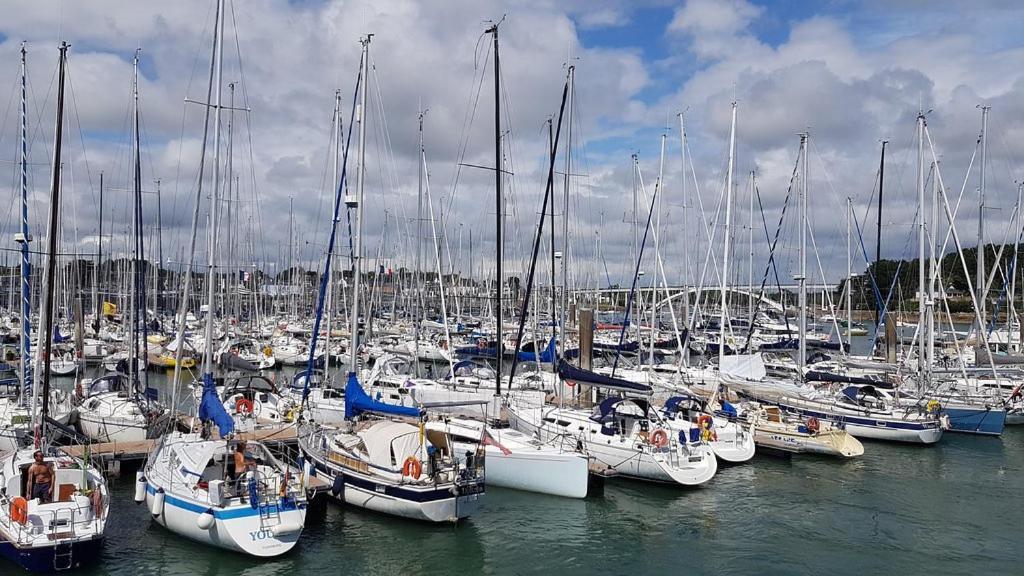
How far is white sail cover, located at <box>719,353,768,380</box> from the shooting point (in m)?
41.3

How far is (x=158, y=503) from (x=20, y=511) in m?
3.17

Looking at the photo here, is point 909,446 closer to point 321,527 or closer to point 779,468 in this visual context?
point 779,468

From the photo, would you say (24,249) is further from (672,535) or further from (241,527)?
(672,535)

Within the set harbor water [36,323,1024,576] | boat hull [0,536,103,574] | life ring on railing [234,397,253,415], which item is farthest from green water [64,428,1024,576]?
life ring on railing [234,397,253,415]

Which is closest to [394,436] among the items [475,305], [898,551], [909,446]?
[898,551]

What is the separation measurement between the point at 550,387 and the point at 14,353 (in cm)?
3950

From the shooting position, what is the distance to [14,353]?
54.9 meters

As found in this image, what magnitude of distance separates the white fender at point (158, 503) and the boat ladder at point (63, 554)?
255 cm

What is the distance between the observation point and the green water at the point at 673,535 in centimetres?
1966

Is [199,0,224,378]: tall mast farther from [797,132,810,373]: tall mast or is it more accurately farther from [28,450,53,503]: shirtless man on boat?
[797,132,810,373]: tall mast

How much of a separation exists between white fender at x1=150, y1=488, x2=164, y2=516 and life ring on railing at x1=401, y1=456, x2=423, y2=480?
20.3ft

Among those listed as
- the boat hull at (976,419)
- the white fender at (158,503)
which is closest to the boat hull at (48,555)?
the white fender at (158,503)

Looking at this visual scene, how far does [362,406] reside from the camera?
84.9ft

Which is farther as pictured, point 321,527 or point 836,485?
point 836,485
